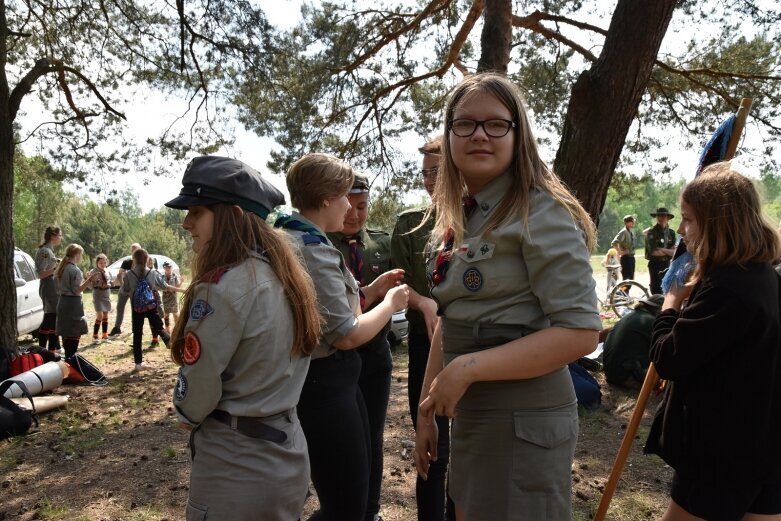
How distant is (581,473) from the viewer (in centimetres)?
413

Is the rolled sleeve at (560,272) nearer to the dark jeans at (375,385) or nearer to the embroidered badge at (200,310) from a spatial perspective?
the embroidered badge at (200,310)

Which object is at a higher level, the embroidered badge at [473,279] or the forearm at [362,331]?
the embroidered badge at [473,279]

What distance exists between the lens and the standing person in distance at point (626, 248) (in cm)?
1399

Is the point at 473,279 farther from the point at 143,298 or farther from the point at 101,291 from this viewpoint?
the point at 101,291

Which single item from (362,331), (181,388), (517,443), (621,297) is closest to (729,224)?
(517,443)

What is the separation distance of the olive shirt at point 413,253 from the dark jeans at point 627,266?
12.4 m

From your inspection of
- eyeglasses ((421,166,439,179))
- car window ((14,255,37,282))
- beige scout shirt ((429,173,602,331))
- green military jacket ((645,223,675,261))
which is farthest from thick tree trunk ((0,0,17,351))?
green military jacket ((645,223,675,261))

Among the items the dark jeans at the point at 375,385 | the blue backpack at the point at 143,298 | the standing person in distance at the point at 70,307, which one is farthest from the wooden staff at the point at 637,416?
the standing person in distance at the point at 70,307

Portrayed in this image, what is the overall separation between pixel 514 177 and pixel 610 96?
372 centimetres

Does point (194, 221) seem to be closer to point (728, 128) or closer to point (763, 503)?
point (763, 503)

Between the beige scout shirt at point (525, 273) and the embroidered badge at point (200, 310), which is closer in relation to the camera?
the beige scout shirt at point (525, 273)

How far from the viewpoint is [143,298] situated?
8367 mm

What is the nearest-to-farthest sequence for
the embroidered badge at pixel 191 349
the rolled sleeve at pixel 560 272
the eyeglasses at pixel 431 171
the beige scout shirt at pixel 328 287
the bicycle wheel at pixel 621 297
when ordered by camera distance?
the rolled sleeve at pixel 560 272 < the embroidered badge at pixel 191 349 < the beige scout shirt at pixel 328 287 < the eyeglasses at pixel 431 171 < the bicycle wheel at pixel 621 297

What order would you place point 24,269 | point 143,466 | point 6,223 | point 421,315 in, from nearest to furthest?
point 421,315 → point 143,466 → point 6,223 → point 24,269
